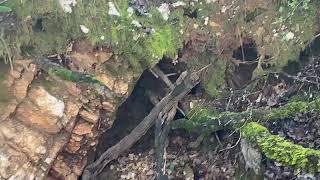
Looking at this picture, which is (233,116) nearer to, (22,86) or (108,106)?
(108,106)

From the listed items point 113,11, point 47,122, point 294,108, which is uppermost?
point 113,11

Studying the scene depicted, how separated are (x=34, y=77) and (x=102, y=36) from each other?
3.19 feet

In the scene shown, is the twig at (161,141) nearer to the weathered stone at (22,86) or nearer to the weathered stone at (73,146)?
the weathered stone at (73,146)

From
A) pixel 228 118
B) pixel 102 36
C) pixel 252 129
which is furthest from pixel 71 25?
pixel 252 129

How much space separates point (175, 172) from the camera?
5918 mm

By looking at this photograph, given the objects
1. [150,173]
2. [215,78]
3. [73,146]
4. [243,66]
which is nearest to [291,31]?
[243,66]

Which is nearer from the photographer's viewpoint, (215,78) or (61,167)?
(61,167)

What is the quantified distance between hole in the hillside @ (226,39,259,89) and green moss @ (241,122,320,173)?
1.54m

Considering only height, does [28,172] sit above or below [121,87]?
below

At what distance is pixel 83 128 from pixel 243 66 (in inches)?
89.5

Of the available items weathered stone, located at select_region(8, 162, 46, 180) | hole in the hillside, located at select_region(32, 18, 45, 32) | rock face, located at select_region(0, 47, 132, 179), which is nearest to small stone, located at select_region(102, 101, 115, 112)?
rock face, located at select_region(0, 47, 132, 179)

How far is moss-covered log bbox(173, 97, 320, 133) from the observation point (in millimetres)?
4871

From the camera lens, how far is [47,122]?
563 cm

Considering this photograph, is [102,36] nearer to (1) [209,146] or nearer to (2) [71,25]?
(2) [71,25]
